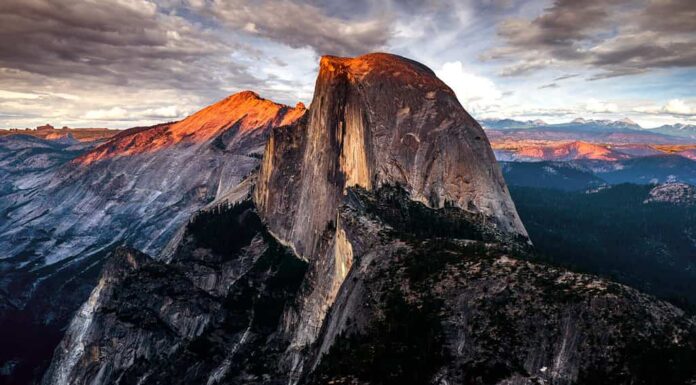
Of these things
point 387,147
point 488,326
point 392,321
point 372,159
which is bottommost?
point 392,321

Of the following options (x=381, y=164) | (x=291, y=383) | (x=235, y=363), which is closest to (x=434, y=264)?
(x=291, y=383)

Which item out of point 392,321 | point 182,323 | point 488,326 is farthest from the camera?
point 182,323

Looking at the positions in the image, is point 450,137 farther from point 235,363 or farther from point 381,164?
point 235,363

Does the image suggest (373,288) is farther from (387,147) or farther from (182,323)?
(182,323)

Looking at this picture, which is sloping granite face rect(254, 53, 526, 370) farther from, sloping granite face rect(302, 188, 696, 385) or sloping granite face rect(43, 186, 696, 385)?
sloping granite face rect(302, 188, 696, 385)

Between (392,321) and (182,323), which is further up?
(392,321)

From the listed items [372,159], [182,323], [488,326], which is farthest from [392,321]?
[182,323]

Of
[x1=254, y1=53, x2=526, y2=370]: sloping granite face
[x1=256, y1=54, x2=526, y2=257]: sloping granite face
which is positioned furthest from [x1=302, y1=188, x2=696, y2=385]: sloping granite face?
[x1=256, y1=54, x2=526, y2=257]: sloping granite face

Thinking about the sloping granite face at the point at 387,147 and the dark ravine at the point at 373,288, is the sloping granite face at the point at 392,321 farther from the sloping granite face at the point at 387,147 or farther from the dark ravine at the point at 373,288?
the sloping granite face at the point at 387,147
